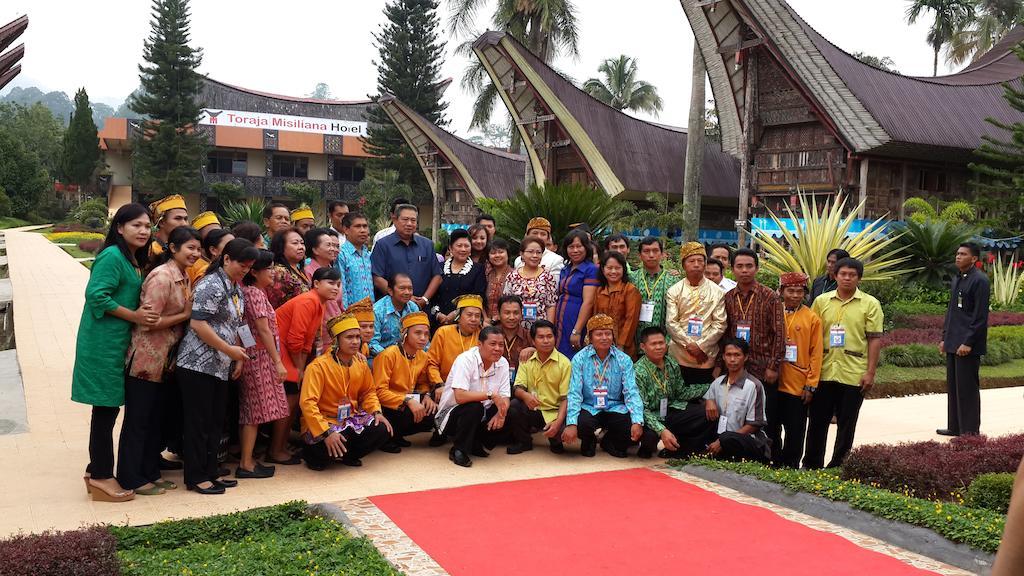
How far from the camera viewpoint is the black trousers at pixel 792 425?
5812mm

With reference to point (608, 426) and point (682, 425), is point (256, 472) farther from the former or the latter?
→ point (682, 425)

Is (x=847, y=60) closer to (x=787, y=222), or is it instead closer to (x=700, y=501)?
(x=787, y=222)

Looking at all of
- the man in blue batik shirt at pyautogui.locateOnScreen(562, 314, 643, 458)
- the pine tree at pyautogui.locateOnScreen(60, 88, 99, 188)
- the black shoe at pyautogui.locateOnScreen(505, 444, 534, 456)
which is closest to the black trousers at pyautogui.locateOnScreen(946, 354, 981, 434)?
the man in blue batik shirt at pyautogui.locateOnScreen(562, 314, 643, 458)

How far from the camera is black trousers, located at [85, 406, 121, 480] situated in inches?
177

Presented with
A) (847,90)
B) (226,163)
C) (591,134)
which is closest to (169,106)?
(226,163)

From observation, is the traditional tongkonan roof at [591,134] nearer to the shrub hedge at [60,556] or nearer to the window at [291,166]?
the shrub hedge at [60,556]

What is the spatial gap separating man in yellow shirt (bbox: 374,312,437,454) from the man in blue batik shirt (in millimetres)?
985

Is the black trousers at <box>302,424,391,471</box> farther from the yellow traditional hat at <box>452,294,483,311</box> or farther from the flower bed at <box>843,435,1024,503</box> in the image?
the flower bed at <box>843,435,1024,503</box>

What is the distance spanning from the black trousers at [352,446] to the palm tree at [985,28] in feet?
124

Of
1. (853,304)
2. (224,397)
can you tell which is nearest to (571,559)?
(224,397)

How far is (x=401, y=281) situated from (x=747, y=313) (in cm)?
243

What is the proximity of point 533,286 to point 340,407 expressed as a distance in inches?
71.9

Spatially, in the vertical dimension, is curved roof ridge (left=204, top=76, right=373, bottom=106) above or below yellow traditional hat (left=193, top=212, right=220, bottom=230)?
above

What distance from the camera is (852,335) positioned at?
5793mm
